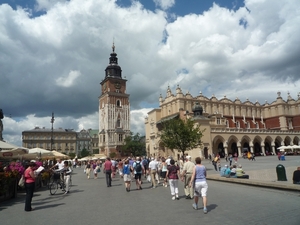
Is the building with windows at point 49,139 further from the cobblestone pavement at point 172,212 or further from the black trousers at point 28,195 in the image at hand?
the cobblestone pavement at point 172,212

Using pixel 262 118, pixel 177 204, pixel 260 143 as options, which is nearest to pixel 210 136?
pixel 260 143

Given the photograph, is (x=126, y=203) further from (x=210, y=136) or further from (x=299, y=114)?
(x=299, y=114)

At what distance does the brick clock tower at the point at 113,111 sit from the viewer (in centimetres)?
7706

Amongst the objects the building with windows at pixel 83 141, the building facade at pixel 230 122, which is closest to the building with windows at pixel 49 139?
the building with windows at pixel 83 141

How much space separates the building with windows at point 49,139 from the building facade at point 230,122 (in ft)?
154

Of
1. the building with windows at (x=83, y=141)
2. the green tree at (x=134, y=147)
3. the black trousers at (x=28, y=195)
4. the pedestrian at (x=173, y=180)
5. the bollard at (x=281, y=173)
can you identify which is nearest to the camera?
the black trousers at (x=28, y=195)

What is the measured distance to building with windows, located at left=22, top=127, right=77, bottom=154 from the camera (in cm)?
9353

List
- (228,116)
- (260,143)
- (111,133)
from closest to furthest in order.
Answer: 1. (260,143)
2. (228,116)
3. (111,133)

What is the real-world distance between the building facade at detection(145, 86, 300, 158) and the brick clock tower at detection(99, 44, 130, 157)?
617 inches

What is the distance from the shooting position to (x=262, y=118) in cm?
6788

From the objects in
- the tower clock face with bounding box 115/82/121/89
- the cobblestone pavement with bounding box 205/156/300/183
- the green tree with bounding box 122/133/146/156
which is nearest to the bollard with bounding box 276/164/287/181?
the cobblestone pavement with bounding box 205/156/300/183

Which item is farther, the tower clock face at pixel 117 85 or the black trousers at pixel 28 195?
the tower clock face at pixel 117 85

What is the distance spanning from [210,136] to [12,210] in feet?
127

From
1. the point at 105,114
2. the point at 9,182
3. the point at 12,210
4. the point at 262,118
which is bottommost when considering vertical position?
the point at 12,210
